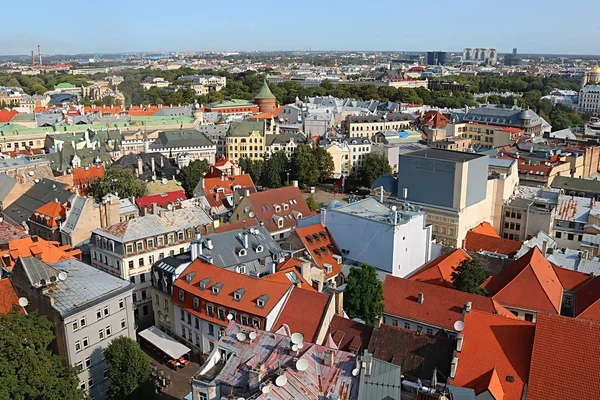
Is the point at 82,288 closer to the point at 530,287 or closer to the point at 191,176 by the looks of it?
the point at 530,287

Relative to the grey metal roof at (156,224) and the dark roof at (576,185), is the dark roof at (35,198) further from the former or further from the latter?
the dark roof at (576,185)

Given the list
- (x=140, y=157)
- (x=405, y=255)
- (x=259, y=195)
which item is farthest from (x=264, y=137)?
(x=405, y=255)

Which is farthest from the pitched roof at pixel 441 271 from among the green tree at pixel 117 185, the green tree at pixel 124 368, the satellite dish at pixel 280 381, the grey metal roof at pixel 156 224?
the green tree at pixel 117 185

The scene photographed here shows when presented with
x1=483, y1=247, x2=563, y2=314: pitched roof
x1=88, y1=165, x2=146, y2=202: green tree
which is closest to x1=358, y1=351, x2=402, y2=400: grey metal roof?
x1=483, y1=247, x2=563, y2=314: pitched roof

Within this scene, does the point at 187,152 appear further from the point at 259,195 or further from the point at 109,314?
the point at 109,314

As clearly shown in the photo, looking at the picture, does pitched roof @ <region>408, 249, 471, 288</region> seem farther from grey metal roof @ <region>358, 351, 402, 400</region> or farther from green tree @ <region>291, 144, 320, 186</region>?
green tree @ <region>291, 144, 320, 186</region>

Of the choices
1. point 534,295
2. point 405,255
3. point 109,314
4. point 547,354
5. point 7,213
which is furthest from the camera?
point 7,213
